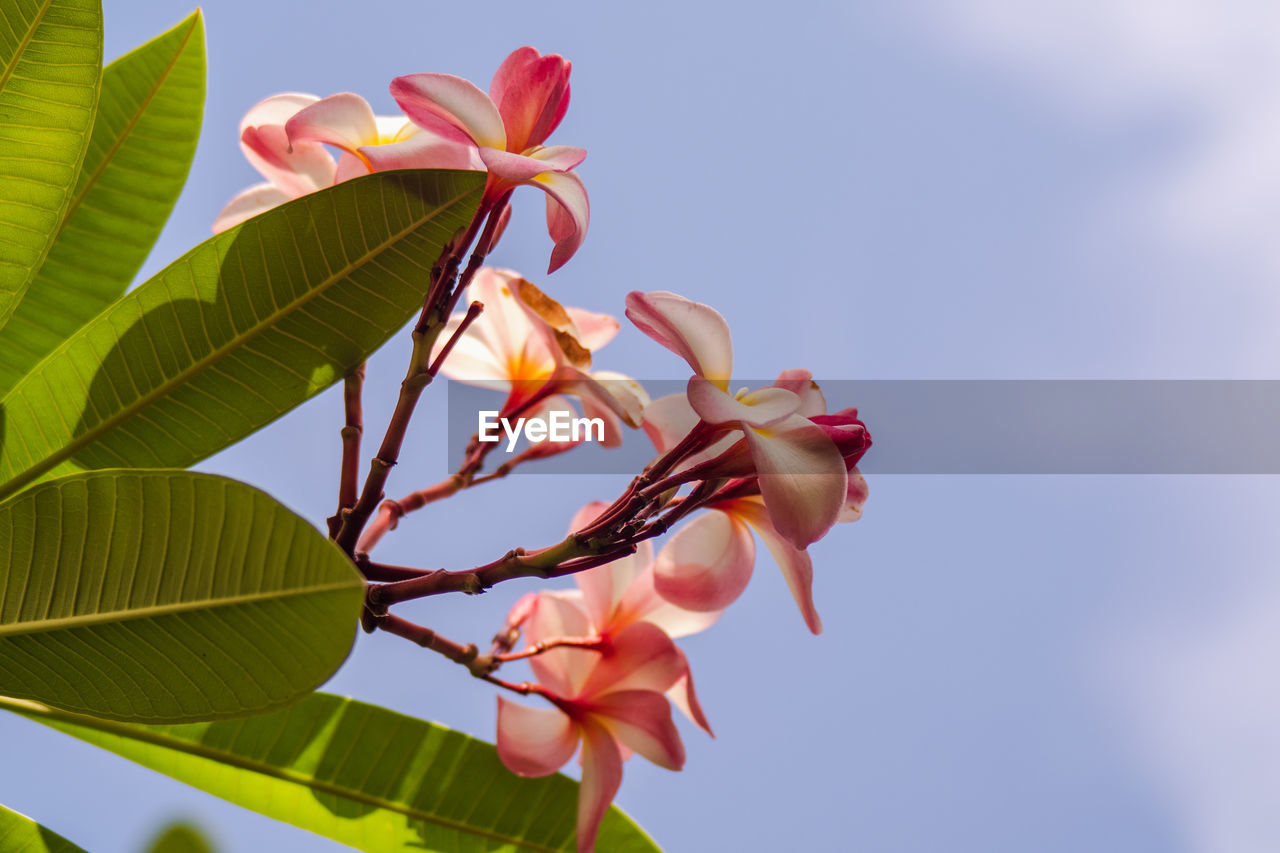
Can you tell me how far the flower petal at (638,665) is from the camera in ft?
2.17

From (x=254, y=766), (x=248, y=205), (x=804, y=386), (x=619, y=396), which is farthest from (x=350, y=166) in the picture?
(x=254, y=766)

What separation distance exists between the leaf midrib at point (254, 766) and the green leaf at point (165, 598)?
20 cm

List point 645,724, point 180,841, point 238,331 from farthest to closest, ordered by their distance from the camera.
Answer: point 645,724
point 238,331
point 180,841

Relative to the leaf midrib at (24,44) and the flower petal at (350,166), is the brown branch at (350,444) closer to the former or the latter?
the flower petal at (350,166)

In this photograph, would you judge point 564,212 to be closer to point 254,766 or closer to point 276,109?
point 276,109

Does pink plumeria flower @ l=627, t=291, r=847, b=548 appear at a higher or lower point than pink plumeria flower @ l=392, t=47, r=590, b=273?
lower

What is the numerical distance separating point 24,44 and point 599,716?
0.58 meters

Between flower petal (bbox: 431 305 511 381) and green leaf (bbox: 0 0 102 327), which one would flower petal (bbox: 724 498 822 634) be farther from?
green leaf (bbox: 0 0 102 327)

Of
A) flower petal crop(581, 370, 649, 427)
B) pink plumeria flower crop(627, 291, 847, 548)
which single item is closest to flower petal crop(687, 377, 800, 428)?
pink plumeria flower crop(627, 291, 847, 548)

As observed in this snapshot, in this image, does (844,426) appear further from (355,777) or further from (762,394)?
(355,777)

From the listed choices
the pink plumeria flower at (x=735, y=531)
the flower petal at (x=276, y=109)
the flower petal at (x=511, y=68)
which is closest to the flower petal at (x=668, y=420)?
the pink plumeria flower at (x=735, y=531)

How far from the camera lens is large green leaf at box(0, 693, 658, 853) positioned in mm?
693

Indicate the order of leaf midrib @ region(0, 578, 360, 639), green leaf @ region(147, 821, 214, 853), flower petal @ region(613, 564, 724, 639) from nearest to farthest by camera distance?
1. green leaf @ region(147, 821, 214, 853)
2. leaf midrib @ region(0, 578, 360, 639)
3. flower petal @ region(613, 564, 724, 639)

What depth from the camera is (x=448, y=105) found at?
1.73 ft
